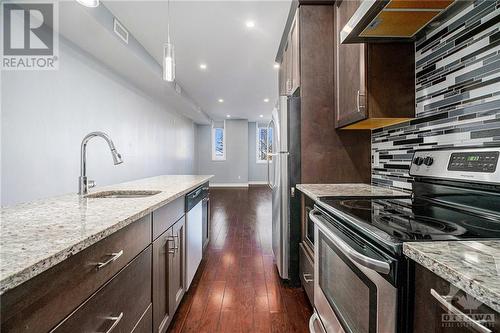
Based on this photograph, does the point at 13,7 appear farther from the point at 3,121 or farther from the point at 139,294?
the point at 139,294

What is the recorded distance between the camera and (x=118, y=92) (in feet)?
12.0

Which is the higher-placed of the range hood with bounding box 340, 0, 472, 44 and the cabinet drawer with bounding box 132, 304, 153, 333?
the range hood with bounding box 340, 0, 472, 44

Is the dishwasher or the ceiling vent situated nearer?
the dishwasher

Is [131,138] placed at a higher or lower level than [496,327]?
higher

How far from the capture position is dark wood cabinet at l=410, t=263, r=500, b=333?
45cm

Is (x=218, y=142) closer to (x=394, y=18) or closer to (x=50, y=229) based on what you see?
(x=394, y=18)

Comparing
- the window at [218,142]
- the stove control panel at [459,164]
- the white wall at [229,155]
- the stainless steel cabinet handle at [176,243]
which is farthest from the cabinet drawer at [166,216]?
the window at [218,142]

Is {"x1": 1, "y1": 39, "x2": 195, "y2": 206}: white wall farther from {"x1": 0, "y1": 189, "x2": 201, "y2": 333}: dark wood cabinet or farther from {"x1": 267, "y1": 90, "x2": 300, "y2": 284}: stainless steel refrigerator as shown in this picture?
{"x1": 267, "y1": 90, "x2": 300, "y2": 284}: stainless steel refrigerator

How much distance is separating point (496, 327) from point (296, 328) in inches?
56.6

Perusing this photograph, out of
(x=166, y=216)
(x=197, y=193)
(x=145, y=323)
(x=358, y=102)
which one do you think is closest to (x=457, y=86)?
(x=358, y=102)

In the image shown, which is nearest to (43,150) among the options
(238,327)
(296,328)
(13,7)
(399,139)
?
(13,7)

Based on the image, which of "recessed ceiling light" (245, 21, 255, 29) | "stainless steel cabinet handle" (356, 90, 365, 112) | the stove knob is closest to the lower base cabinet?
"stainless steel cabinet handle" (356, 90, 365, 112)

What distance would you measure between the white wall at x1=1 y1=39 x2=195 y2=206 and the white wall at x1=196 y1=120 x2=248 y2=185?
5.34 meters

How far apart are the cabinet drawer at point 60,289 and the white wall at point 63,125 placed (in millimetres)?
1906
